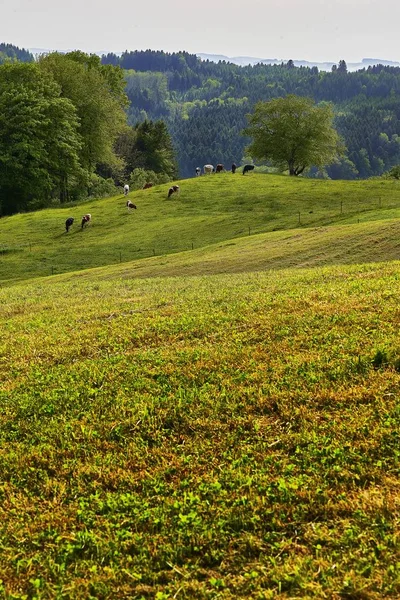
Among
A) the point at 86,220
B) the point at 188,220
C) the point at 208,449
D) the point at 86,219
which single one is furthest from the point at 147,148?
the point at 208,449

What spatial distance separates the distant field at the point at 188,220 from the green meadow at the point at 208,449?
815 inches

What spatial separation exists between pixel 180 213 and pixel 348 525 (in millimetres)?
58927

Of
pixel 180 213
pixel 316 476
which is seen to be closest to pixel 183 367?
pixel 316 476

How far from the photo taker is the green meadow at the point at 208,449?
4738 mm

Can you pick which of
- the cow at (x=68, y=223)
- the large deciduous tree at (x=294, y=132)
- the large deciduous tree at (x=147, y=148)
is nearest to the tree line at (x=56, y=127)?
the large deciduous tree at (x=147, y=148)

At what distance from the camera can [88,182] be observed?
87062 millimetres

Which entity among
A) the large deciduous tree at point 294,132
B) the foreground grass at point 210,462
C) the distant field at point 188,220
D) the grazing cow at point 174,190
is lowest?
the foreground grass at point 210,462

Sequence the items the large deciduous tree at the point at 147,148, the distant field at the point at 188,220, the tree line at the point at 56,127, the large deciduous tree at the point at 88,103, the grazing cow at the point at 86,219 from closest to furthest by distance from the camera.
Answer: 1. the distant field at the point at 188,220
2. the grazing cow at the point at 86,219
3. the tree line at the point at 56,127
4. the large deciduous tree at the point at 88,103
5. the large deciduous tree at the point at 147,148

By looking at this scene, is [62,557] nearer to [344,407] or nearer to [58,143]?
[344,407]

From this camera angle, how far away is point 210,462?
20.9ft

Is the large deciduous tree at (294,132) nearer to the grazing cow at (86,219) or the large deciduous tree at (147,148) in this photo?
the large deciduous tree at (147,148)

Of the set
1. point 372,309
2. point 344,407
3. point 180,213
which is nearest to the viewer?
point 344,407

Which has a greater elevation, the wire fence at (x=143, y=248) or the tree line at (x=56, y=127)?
the tree line at (x=56, y=127)

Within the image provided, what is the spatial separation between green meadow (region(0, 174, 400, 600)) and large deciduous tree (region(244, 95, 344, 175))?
7997 cm
